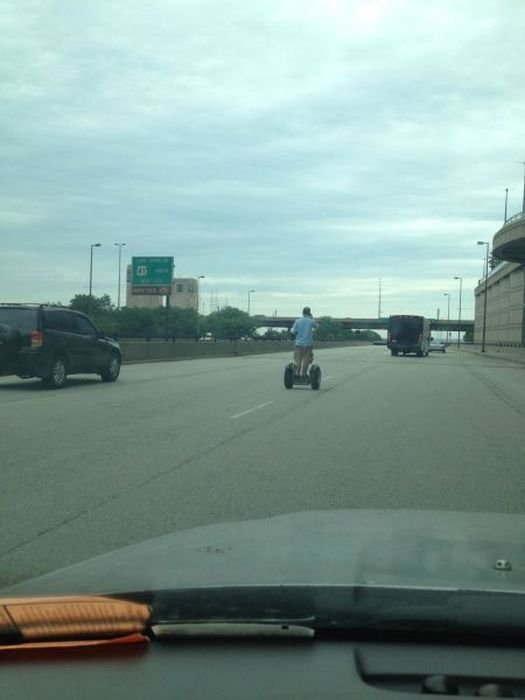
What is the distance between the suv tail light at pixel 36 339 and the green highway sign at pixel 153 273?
3623 cm

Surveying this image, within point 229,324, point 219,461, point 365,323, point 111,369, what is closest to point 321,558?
point 219,461

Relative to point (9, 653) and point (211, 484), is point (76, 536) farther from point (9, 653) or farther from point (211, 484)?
point (9, 653)

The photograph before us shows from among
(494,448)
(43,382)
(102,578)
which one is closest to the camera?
(102,578)

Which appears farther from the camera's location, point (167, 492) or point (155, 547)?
point (167, 492)

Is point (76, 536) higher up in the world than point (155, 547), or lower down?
lower down

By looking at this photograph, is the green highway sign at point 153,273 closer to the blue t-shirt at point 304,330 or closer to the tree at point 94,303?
the tree at point 94,303

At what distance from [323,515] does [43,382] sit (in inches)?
649

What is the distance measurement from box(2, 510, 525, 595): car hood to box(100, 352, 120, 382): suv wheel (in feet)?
60.2

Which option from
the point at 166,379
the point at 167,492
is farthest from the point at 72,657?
the point at 166,379

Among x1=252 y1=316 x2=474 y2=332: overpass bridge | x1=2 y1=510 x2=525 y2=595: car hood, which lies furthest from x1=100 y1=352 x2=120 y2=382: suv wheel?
x1=252 y1=316 x2=474 y2=332: overpass bridge

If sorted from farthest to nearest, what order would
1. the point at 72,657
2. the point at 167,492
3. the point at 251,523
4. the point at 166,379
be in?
the point at 166,379 → the point at 167,492 → the point at 251,523 → the point at 72,657

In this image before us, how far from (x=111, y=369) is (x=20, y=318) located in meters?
3.93

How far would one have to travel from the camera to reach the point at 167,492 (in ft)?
26.6

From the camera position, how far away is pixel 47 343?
19.6m
